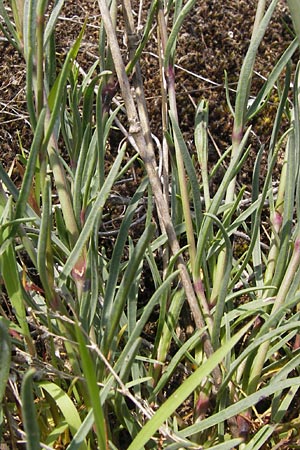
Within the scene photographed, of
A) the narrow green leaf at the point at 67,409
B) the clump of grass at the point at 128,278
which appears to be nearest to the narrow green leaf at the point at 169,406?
the clump of grass at the point at 128,278

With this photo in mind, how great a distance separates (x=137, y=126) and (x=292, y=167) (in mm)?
219

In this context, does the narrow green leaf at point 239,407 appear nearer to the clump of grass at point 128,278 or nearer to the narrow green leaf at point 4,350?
the clump of grass at point 128,278

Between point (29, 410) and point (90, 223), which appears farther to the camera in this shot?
point (90, 223)

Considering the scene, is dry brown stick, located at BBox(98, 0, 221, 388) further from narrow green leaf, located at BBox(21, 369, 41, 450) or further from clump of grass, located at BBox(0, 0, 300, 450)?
narrow green leaf, located at BBox(21, 369, 41, 450)

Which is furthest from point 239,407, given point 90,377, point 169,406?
point 90,377

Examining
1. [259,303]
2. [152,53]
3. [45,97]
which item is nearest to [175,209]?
[259,303]

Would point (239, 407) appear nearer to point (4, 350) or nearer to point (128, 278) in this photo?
point (128, 278)

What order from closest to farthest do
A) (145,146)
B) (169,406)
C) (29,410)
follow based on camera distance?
(29,410)
(169,406)
(145,146)

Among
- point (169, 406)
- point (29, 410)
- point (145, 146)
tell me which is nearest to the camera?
point (29, 410)

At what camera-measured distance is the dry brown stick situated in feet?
2.20

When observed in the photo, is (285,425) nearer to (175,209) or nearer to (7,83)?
(175,209)

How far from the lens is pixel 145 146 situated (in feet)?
2.34

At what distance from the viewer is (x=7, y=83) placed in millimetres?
1292

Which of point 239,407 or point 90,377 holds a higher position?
point 90,377
